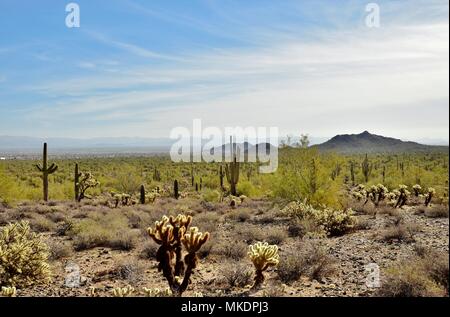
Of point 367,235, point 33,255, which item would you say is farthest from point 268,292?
point 367,235

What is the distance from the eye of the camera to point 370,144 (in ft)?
399

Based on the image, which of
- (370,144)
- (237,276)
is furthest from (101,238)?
(370,144)

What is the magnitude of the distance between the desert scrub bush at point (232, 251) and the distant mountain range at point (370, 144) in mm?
100610

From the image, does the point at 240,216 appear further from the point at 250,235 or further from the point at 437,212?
the point at 437,212

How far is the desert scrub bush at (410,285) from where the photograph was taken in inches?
259

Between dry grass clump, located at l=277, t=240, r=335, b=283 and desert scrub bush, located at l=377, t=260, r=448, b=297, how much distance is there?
1135mm

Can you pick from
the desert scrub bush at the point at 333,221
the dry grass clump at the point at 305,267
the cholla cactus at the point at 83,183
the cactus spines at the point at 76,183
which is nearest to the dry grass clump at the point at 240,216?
the desert scrub bush at the point at 333,221

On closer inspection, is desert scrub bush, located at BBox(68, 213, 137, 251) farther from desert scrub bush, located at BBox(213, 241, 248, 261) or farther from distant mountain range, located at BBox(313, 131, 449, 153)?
distant mountain range, located at BBox(313, 131, 449, 153)

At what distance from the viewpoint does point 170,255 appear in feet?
23.2

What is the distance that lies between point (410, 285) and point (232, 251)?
157 inches

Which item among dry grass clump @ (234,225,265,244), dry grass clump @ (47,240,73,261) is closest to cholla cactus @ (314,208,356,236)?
dry grass clump @ (234,225,265,244)
